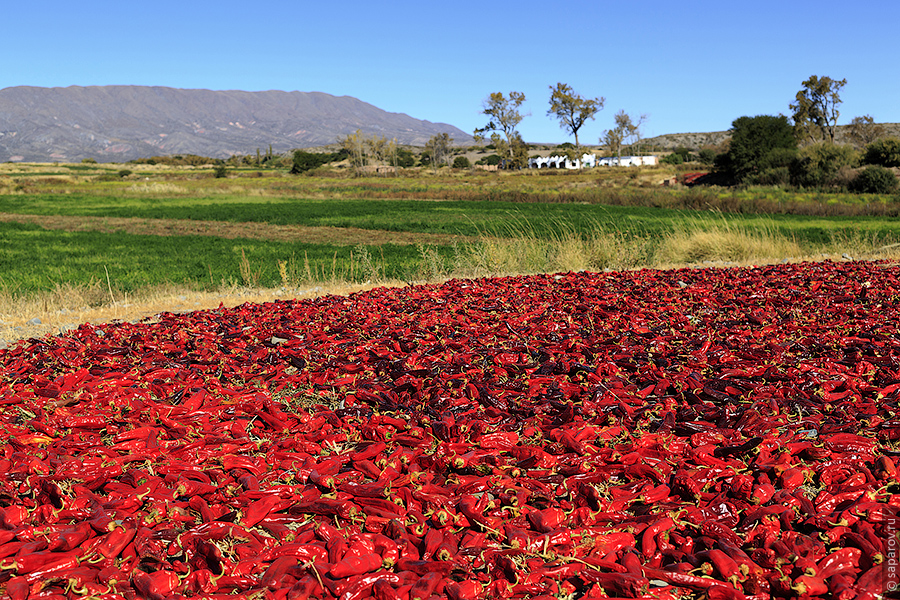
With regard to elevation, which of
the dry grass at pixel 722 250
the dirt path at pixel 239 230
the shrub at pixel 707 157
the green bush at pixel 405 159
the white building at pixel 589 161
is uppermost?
the green bush at pixel 405 159

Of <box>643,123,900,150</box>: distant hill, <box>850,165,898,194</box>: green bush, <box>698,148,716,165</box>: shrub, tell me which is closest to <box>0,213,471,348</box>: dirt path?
<box>850,165,898,194</box>: green bush

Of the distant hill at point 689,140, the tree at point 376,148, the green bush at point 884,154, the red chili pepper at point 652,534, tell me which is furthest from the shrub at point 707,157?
the red chili pepper at point 652,534

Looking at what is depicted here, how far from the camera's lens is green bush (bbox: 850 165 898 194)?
3831cm

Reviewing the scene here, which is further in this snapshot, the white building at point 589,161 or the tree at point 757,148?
the white building at point 589,161

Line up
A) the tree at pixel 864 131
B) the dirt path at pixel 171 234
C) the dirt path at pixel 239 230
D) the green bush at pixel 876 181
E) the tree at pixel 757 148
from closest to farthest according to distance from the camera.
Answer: the dirt path at pixel 171 234 < the dirt path at pixel 239 230 < the green bush at pixel 876 181 < the tree at pixel 757 148 < the tree at pixel 864 131

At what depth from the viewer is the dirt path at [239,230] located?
25311 millimetres

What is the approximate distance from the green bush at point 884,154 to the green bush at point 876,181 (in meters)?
4.97

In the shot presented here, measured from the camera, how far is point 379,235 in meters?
27.4

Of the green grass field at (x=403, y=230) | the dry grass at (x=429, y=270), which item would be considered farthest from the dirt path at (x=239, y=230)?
the dry grass at (x=429, y=270)

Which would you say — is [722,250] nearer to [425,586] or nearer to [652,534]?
[652,534]

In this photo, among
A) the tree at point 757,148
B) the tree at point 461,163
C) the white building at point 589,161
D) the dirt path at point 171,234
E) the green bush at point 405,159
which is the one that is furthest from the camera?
the green bush at point 405,159

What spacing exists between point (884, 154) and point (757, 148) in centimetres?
1046

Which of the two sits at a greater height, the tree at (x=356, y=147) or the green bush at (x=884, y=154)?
the tree at (x=356, y=147)

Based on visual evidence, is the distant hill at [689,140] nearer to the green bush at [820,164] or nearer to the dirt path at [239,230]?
the green bush at [820,164]
